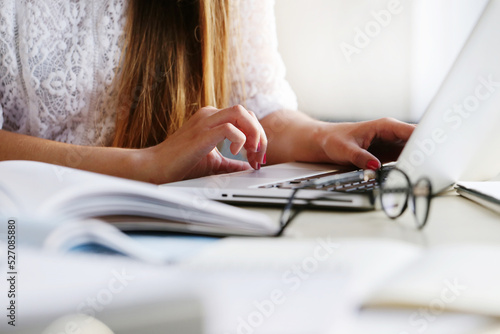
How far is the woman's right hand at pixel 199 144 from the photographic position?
54 cm

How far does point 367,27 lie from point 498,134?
1.99 m

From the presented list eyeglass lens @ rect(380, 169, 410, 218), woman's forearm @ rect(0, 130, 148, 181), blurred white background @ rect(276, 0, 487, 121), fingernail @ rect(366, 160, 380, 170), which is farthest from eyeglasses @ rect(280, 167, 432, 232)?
blurred white background @ rect(276, 0, 487, 121)

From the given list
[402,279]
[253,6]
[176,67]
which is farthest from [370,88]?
[402,279]

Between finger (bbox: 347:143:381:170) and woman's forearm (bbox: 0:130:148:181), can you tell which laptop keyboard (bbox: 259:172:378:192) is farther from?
woman's forearm (bbox: 0:130:148:181)

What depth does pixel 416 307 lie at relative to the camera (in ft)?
0.63

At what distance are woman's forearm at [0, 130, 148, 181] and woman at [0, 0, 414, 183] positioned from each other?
4 centimetres

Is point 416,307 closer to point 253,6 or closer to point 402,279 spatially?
point 402,279

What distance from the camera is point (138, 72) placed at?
2.75ft
